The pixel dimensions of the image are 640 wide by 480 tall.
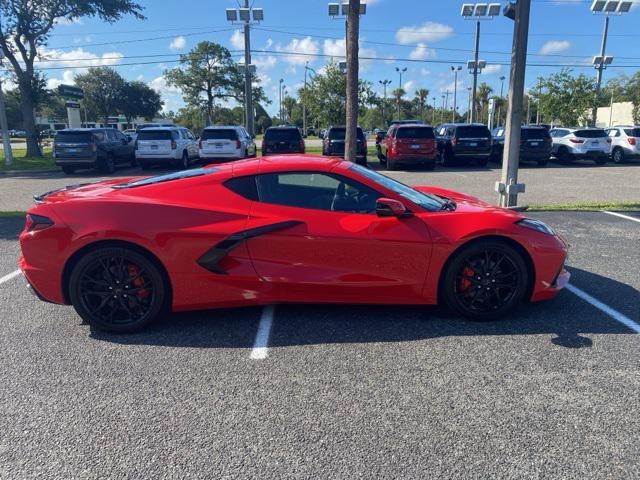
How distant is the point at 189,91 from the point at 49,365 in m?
62.7

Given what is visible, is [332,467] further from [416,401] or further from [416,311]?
[416,311]

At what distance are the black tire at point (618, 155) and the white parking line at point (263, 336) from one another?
74.8 ft

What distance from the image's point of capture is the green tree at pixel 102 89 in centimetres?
7500

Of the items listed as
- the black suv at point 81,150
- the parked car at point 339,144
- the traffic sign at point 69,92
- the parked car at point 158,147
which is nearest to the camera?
the black suv at point 81,150

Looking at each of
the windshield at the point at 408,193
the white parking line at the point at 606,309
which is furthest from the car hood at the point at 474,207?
the white parking line at the point at 606,309

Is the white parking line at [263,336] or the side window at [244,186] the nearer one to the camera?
the white parking line at [263,336]

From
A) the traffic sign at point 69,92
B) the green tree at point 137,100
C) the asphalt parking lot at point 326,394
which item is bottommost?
the asphalt parking lot at point 326,394

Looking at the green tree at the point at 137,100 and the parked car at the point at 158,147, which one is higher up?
the green tree at the point at 137,100

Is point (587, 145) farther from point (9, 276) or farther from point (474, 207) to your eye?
point (9, 276)

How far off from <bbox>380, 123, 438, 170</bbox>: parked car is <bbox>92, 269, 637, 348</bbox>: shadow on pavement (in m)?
14.3

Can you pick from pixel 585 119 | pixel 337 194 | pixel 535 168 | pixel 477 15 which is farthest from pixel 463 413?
pixel 585 119

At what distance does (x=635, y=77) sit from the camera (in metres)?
55.0

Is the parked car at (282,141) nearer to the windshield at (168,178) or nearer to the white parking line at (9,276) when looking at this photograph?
the white parking line at (9,276)

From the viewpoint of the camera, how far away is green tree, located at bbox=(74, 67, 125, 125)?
7500 centimetres
